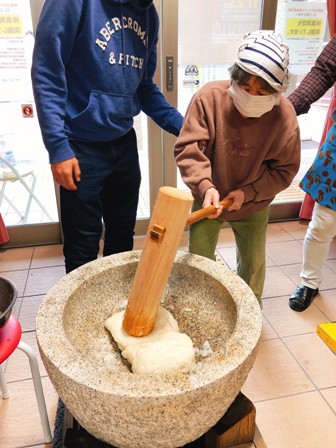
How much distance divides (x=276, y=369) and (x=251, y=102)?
110 centimetres

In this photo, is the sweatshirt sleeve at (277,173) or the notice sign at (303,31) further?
the notice sign at (303,31)

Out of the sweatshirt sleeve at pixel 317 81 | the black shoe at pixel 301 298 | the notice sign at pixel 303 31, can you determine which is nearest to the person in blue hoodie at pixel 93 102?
the sweatshirt sleeve at pixel 317 81

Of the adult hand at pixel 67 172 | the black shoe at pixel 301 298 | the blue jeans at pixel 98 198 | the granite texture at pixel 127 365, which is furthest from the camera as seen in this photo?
the black shoe at pixel 301 298

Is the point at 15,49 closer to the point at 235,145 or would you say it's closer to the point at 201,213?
the point at 235,145

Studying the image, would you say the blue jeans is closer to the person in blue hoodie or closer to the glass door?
the person in blue hoodie

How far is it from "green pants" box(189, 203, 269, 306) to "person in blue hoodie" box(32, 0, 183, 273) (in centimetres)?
30

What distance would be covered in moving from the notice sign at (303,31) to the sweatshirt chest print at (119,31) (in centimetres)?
147

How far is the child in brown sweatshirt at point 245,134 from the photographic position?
1.10 metres

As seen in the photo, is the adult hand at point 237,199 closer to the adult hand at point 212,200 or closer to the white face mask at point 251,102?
the adult hand at point 212,200

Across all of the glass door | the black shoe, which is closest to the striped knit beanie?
the black shoe

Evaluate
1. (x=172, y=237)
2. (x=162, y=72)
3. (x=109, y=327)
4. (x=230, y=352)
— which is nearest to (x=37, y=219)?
(x=162, y=72)

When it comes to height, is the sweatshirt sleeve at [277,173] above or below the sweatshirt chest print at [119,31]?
below

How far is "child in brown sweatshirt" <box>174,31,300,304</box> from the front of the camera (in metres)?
1.10

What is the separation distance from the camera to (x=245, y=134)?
129 cm
